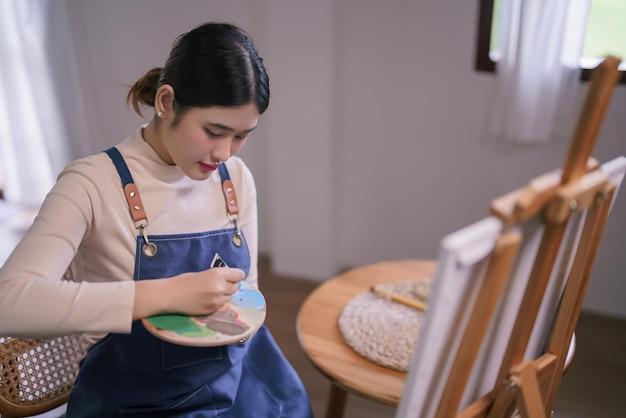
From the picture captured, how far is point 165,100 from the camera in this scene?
1169 millimetres

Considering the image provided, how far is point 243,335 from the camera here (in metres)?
1.03

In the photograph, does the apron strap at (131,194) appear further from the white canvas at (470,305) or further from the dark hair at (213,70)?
the white canvas at (470,305)

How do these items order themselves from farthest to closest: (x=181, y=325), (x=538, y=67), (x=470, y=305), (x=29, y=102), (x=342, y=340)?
1. (x=29, y=102)
2. (x=538, y=67)
3. (x=342, y=340)
4. (x=181, y=325)
5. (x=470, y=305)

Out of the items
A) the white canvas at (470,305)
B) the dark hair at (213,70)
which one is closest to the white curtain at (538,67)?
the white canvas at (470,305)

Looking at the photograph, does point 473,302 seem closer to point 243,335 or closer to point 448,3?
point 243,335

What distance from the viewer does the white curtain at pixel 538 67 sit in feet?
6.93

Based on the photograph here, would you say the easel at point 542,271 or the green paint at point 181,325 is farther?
the green paint at point 181,325

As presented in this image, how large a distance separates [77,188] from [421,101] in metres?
1.72

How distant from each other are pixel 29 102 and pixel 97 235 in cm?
242

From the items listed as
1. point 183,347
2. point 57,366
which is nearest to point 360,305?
point 183,347

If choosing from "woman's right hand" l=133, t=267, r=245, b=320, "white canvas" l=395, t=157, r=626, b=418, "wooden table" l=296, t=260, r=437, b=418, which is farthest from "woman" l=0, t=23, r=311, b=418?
"white canvas" l=395, t=157, r=626, b=418

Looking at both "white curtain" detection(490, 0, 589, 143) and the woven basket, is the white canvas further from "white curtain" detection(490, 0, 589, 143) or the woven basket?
"white curtain" detection(490, 0, 589, 143)

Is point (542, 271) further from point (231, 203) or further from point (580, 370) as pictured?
point (580, 370)

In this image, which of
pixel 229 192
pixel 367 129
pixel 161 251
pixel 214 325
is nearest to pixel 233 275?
pixel 214 325
